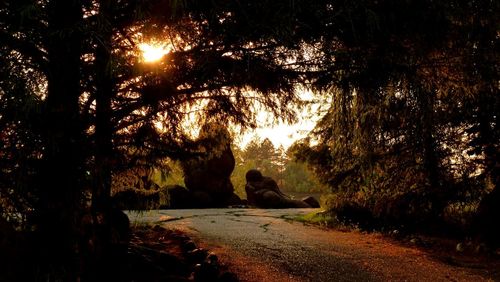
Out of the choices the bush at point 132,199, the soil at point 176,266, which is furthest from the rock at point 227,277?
the bush at point 132,199

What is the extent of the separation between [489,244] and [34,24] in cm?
861

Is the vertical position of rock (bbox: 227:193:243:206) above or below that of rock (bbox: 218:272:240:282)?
above

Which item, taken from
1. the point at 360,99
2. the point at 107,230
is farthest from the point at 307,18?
the point at 107,230

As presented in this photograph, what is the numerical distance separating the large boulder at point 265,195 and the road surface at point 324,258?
15415 mm

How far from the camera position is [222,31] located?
12.2ft

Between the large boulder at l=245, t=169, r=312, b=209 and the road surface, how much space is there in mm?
15415

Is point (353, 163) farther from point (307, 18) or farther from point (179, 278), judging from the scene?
point (307, 18)

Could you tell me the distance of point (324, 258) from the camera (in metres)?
6.89

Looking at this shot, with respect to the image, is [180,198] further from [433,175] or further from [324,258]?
[324,258]

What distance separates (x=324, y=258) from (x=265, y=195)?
761 inches

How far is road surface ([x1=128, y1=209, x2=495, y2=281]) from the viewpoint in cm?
564

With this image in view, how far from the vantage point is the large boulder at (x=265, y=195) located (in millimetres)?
25781

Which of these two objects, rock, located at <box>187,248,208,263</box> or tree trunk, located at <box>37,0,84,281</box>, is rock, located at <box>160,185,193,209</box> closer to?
rock, located at <box>187,248,208,263</box>

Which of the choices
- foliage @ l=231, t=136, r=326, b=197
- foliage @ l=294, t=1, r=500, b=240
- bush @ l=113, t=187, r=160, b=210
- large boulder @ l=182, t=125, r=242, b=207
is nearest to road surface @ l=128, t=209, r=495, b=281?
bush @ l=113, t=187, r=160, b=210
